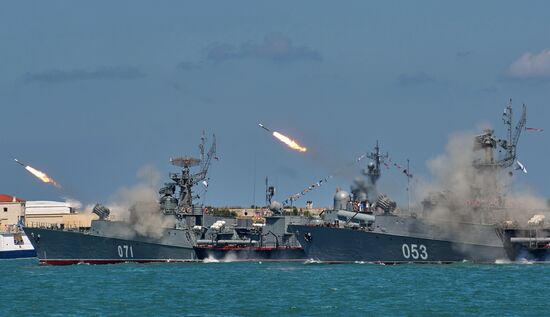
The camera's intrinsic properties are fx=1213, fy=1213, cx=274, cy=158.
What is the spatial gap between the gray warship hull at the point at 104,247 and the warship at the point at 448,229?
1107 cm

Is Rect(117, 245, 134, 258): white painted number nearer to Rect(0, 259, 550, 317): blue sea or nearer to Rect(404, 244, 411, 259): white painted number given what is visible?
Rect(0, 259, 550, 317): blue sea

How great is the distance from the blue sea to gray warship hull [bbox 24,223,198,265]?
5.24m

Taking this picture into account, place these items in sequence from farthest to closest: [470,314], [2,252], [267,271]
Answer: [2,252]
[267,271]
[470,314]

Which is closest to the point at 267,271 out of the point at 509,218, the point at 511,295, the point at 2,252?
the point at 509,218

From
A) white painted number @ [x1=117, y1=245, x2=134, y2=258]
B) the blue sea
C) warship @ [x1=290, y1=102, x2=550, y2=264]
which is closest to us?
the blue sea

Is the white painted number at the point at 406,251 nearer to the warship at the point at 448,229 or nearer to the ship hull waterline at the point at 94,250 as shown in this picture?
the warship at the point at 448,229

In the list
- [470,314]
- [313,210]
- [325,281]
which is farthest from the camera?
[313,210]

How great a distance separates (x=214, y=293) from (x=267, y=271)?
17.4 m

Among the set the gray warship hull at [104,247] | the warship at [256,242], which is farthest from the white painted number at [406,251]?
the gray warship hull at [104,247]

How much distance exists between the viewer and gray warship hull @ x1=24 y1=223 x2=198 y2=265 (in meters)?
89.6

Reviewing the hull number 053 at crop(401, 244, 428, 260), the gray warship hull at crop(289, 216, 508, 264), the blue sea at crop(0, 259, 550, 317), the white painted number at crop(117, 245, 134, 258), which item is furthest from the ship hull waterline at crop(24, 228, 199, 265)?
the hull number 053 at crop(401, 244, 428, 260)

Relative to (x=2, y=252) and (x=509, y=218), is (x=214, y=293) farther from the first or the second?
(x=2, y=252)

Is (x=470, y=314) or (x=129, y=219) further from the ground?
(x=129, y=219)

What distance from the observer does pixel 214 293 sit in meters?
62.1
